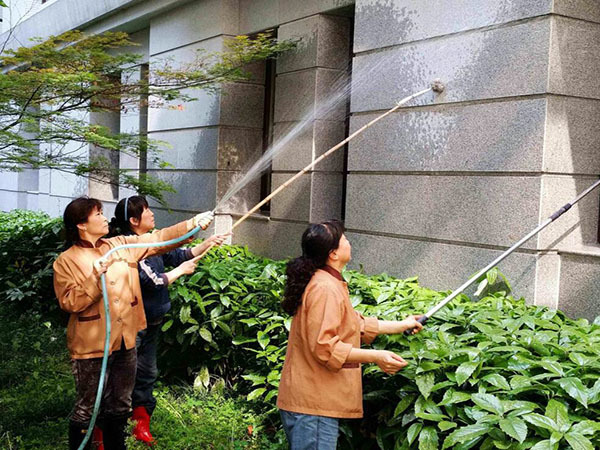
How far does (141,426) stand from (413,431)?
2699 millimetres

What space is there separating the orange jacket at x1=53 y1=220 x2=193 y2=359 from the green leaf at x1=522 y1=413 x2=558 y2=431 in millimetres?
2653

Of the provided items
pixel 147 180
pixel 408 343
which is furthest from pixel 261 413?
pixel 147 180

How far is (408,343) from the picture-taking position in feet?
15.7

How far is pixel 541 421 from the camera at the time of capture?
3553 millimetres

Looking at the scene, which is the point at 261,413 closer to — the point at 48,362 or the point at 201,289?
the point at 201,289

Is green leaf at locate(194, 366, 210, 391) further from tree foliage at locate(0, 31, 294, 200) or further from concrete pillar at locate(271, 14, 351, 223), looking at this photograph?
tree foliage at locate(0, 31, 294, 200)

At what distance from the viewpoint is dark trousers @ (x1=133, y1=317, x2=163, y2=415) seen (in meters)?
6.06

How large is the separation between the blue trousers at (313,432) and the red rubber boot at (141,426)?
2.30 m

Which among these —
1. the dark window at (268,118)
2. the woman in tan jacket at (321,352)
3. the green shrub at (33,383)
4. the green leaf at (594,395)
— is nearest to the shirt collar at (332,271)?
the woman in tan jacket at (321,352)

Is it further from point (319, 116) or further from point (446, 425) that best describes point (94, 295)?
point (319, 116)

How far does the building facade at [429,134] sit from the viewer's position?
6.30m

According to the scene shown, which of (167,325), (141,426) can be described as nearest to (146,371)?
(141,426)

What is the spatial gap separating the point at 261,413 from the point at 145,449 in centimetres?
104

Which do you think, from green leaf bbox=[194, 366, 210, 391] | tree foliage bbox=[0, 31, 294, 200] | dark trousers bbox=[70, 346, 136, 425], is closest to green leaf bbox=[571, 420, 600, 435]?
dark trousers bbox=[70, 346, 136, 425]
